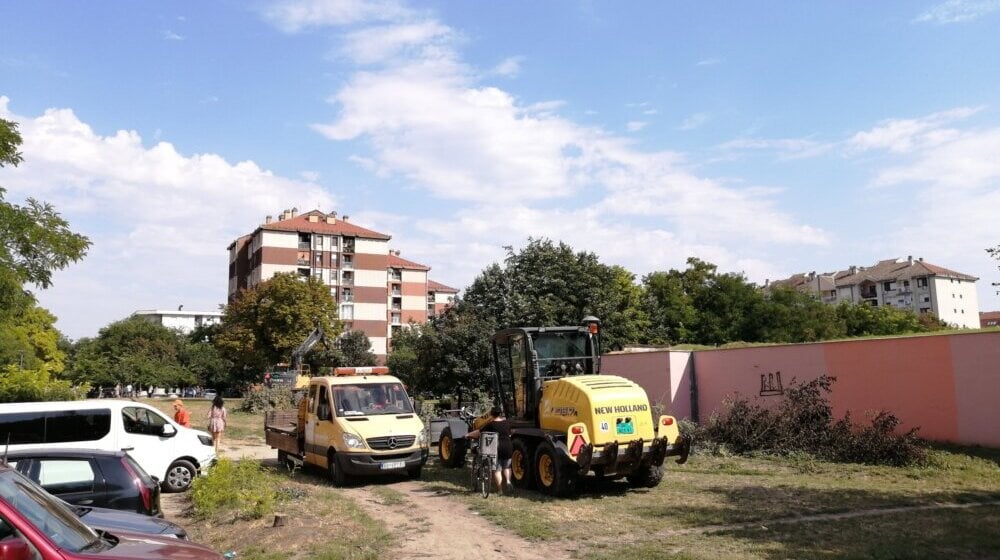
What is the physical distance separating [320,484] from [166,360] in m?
76.1

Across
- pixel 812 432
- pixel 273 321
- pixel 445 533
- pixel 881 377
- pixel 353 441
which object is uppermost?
pixel 273 321

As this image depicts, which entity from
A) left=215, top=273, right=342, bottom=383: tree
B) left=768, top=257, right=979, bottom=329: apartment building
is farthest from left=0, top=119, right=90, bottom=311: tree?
left=768, top=257, right=979, bottom=329: apartment building

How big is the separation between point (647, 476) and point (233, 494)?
22.7ft

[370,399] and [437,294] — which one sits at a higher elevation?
[437,294]

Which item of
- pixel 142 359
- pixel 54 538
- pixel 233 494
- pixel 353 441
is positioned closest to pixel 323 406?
pixel 353 441

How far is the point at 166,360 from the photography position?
81.4 meters

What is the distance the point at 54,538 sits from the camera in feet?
14.1

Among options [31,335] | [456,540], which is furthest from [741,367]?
[31,335]

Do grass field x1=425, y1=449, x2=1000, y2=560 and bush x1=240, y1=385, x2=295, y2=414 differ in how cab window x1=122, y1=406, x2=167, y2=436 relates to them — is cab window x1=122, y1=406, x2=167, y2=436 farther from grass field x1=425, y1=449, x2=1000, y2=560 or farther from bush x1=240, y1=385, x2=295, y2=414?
bush x1=240, y1=385, x2=295, y2=414

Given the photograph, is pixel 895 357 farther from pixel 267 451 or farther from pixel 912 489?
pixel 267 451

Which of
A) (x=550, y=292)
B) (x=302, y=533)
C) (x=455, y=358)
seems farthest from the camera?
(x=550, y=292)

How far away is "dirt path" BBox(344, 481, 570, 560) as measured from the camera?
8.29 meters

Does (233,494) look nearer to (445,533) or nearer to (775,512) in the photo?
(445,533)

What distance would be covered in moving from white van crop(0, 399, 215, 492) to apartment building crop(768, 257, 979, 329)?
3718 inches
